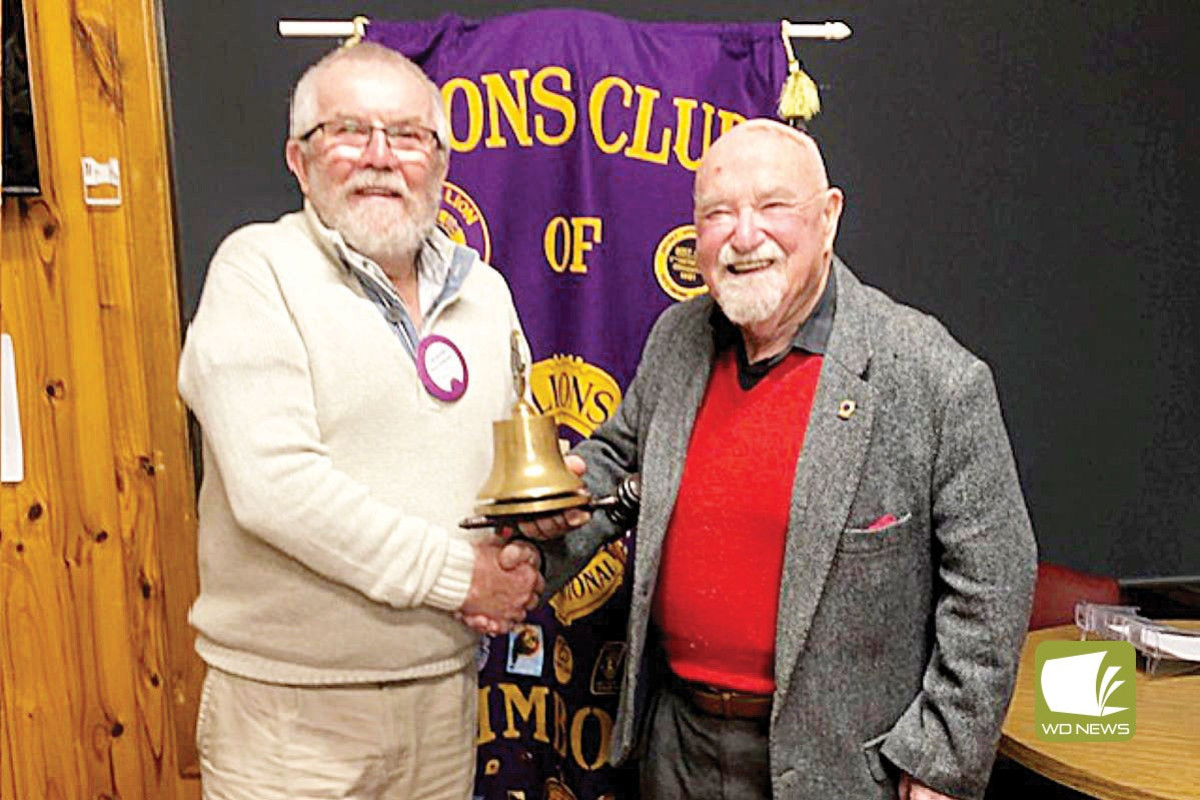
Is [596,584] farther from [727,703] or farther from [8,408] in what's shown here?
[8,408]

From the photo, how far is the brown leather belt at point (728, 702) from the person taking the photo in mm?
1697

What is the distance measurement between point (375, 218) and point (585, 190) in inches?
26.7

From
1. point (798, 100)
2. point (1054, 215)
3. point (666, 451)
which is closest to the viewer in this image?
point (666, 451)

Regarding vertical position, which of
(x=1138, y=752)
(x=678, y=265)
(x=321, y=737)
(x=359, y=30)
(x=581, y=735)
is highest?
(x=359, y=30)

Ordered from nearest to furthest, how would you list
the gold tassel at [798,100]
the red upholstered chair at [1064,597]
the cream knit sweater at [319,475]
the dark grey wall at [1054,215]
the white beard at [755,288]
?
the cream knit sweater at [319,475] → the white beard at [755,288] → the gold tassel at [798,100] → the red upholstered chair at [1064,597] → the dark grey wall at [1054,215]

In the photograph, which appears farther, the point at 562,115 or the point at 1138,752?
the point at 562,115

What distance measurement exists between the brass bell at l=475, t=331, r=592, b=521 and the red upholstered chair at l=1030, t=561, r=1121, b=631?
1.44 meters

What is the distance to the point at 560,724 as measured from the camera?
2.37m

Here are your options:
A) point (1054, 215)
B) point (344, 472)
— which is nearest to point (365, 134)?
point (344, 472)

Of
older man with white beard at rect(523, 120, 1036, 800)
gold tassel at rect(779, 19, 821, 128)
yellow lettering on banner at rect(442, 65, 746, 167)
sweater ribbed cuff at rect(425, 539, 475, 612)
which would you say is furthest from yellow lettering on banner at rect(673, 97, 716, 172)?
sweater ribbed cuff at rect(425, 539, 475, 612)

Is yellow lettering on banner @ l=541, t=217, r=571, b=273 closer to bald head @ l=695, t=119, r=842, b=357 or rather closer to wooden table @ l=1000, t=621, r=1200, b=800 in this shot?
bald head @ l=695, t=119, r=842, b=357

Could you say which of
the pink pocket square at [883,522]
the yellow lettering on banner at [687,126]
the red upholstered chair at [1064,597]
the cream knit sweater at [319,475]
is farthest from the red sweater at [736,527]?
the red upholstered chair at [1064,597]

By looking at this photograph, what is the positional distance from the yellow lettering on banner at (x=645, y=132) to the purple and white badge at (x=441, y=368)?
2.41 ft

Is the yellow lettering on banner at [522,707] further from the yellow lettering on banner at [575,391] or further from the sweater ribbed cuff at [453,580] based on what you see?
the sweater ribbed cuff at [453,580]
